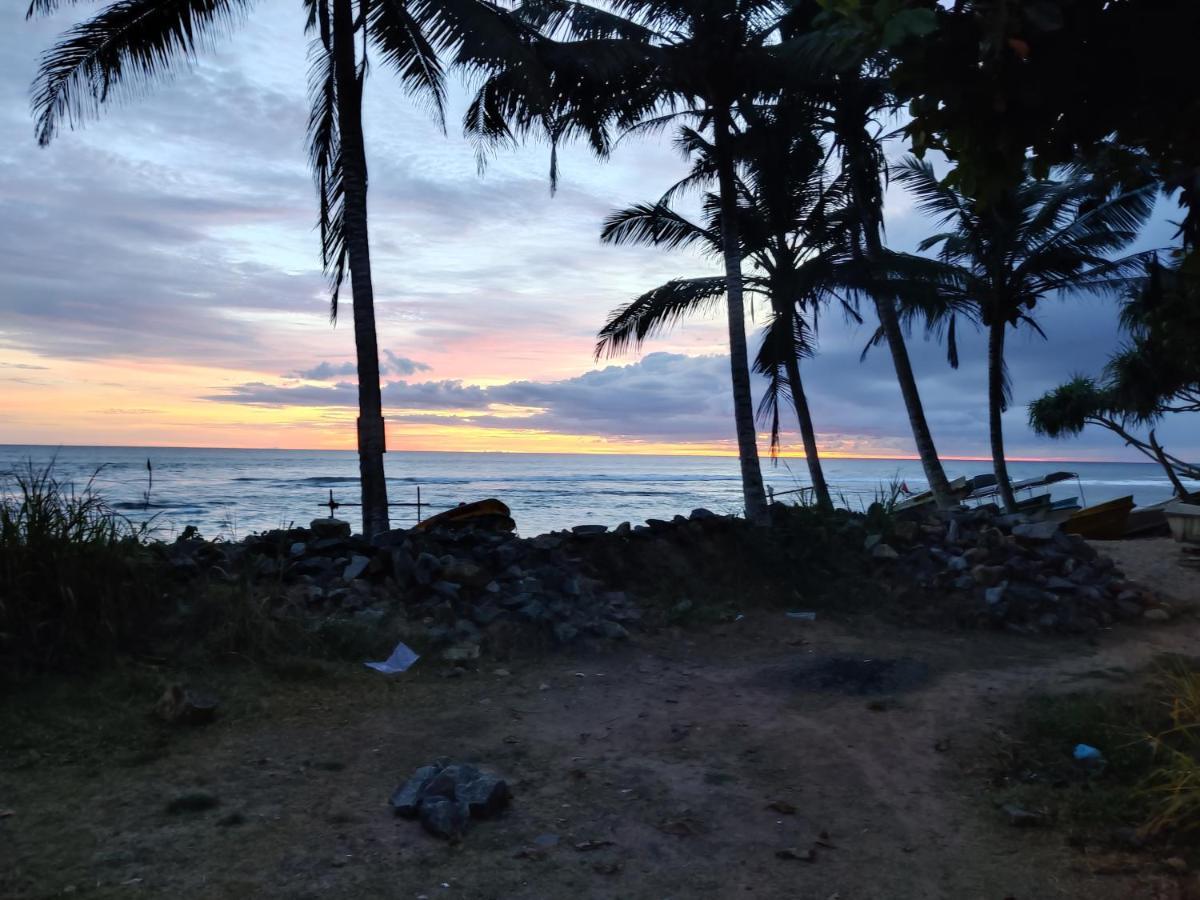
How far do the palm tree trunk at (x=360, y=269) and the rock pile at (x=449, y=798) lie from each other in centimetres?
575

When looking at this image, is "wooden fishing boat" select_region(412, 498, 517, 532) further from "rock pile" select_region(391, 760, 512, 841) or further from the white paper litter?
"rock pile" select_region(391, 760, 512, 841)

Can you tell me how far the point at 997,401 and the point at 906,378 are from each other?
343 cm

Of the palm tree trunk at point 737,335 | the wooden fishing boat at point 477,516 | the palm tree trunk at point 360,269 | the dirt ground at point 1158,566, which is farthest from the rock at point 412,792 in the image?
the wooden fishing boat at point 477,516

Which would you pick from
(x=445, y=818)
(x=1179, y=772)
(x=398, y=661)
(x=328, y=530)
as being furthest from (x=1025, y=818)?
(x=328, y=530)

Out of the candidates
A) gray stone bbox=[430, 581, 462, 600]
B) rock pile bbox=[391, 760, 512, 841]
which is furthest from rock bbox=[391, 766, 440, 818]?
gray stone bbox=[430, 581, 462, 600]

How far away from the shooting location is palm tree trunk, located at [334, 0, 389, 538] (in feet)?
32.2

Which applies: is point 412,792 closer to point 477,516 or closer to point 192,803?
point 192,803

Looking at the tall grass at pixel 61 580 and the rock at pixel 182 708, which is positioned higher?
the tall grass at pixel 61 580

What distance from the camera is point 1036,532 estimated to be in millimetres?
10289

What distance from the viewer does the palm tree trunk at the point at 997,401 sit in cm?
1817

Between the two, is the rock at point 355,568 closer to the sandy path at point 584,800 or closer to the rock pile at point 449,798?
the sandy path at point 584,800

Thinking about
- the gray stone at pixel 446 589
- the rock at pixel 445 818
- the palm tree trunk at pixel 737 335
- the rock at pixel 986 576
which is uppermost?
the palm tree trunk at pixel 737 335

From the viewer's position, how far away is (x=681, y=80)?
12195 mm

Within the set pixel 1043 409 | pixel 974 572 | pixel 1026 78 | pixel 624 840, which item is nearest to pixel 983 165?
pixel 1026 78
